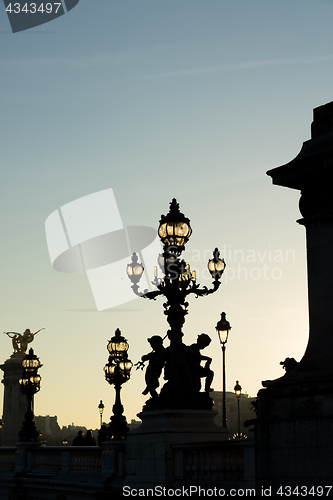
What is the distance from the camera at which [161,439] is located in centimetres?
1620

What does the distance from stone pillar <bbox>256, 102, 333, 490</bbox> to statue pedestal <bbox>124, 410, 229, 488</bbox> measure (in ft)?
16.1

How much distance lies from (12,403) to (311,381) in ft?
266

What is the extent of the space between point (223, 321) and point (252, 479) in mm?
16301

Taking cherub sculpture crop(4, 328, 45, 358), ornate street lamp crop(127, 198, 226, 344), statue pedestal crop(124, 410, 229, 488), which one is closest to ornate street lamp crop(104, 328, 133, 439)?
ornate street lamp crop(127, 198, 226, 344)

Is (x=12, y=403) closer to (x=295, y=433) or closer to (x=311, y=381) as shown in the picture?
(x=295, y=433)

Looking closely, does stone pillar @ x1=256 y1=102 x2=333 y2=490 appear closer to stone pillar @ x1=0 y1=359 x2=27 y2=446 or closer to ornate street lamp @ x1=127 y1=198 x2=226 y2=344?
ornate street lamp @ x1=127 y1=198 x2=226 y2=344

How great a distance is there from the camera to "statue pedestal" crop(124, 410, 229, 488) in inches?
632

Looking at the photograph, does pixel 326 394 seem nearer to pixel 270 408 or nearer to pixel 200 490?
pixel 270 408

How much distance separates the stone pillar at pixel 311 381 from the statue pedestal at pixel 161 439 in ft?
16.1

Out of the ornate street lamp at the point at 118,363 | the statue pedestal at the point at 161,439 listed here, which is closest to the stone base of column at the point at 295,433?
the statue pedestal at the point at 161,439

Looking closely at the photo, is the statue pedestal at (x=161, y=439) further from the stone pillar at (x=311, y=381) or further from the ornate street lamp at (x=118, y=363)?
the ornate street lamp at (x=118, y=363)

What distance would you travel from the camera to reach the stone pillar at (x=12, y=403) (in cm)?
8631

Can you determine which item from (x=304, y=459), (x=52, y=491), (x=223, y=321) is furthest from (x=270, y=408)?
(x=223, y=321)

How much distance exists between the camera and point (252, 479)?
528 inches
